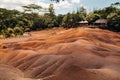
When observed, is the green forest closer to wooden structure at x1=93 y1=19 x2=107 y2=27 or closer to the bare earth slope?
wooden structure at x1=93 y1=19 x2=107 y2=27

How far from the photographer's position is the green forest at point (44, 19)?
66.0m

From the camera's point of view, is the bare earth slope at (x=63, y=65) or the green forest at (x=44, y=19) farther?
the green forest at (x=44, y=19)

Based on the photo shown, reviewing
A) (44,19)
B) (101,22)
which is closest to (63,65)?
(101,22)

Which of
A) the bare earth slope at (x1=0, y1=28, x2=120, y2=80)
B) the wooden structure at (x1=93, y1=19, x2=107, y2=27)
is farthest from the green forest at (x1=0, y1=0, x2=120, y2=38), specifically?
the bare earth slope at (x1=0, y1=28, x2=120, y2=80)

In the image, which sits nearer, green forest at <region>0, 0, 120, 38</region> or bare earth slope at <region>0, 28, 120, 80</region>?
bare earth slope at <region>0, 28, 120, 80</region>

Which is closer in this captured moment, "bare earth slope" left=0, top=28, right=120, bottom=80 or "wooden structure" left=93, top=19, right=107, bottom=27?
"bare earth slope" left=0, top=28, right=120, bottom=80

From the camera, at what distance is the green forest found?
66.0 meters

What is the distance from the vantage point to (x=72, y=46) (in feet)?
103

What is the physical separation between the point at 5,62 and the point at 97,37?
21.9 meters

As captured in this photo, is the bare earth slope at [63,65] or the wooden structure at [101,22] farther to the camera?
the wooden structure at [101,22]

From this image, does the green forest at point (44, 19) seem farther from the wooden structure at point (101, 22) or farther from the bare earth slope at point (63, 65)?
the bare earth slope at point (63, 65)

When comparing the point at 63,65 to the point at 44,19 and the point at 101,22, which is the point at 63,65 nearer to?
the point at 101,22

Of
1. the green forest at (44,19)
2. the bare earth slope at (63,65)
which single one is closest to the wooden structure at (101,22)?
the green forest at (44,19)

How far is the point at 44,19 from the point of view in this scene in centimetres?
9538
